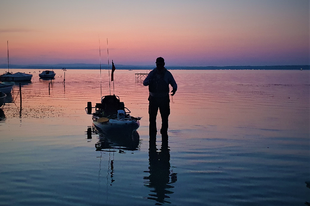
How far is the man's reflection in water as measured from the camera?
274 inches

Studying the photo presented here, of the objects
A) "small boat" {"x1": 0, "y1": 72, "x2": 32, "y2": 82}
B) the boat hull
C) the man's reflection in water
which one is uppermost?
"small boat" {"x1": 0, "y1": 72, "x2": 32, "y2": 82}

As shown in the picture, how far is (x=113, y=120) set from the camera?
542 inches

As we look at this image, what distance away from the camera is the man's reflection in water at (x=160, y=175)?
22.8 ft

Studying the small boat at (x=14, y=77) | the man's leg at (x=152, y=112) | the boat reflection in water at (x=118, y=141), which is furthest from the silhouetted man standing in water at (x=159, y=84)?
the small boat at (x=14, y=77)

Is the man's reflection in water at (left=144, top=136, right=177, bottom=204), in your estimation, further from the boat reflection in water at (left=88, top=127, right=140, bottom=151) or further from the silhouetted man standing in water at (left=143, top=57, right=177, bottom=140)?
the silhouetted man standing in water at (left=143, top=57, right=177, bottom=140)

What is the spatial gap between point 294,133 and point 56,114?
13538 mm

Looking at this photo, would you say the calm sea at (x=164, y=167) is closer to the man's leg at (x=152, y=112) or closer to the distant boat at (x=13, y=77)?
the man's leg at (x=152, y=112)

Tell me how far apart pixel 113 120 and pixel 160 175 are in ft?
19.1

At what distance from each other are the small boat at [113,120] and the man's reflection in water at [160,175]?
1.90 metres

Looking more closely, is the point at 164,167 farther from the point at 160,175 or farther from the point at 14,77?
the point at 14,77

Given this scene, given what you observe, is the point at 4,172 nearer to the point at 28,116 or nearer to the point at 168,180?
the point at 168,180

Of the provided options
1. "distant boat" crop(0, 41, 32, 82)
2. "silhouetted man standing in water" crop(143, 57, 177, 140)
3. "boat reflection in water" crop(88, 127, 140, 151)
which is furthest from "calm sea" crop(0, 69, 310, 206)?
"distant boat" crop(0, 41, 32, 82)

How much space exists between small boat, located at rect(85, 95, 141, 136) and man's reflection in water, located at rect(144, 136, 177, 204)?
6.23ft

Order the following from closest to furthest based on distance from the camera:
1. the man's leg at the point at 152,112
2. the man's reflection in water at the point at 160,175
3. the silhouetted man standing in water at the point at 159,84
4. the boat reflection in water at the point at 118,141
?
the man's reflection in water at the point at 160,175, the boat reflection in water at the point at 118,141, the silhouetted man standing in water at the point at 159,84, the man's leg at the point at 152,112
